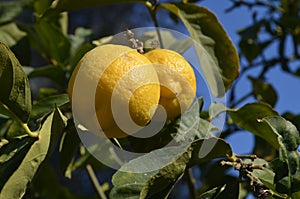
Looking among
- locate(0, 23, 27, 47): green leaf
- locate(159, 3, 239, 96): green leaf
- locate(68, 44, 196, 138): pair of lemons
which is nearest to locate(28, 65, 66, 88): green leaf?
locate(0, 23, 27, 47): green leaf

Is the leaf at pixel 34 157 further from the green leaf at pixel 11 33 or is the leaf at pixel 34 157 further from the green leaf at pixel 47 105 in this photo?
the green leaf at pixel 11 33

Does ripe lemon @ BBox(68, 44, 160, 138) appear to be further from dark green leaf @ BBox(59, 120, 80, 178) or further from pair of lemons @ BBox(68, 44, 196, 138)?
dark green leaf @ BBox(59, 120, 80, 178)

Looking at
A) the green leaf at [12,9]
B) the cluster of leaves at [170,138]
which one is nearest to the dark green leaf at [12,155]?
the cluster of leaves at [170,138]

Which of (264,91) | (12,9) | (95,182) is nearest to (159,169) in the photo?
(95,182)

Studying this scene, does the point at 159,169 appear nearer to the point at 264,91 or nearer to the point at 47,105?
the point at 47,105

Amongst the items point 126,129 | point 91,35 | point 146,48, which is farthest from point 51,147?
point 91,35
